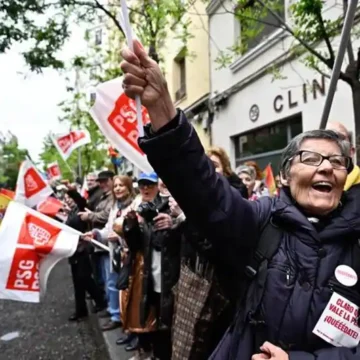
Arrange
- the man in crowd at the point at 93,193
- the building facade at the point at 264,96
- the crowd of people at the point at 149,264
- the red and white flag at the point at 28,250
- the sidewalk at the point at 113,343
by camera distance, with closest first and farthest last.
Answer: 1. the crowd of people at the point at 149,264
2. the red and white flag at the point at 28,250
3. the sidewalk at the point at 113,343
4. the man in crowd at the point at 93,193
5. the building facade at the point at 264,96

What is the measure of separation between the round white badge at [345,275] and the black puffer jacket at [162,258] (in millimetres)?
1968

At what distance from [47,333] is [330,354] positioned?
5.54 meters

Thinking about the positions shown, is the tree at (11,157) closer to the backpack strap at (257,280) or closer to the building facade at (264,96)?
the building facade at (264,96)

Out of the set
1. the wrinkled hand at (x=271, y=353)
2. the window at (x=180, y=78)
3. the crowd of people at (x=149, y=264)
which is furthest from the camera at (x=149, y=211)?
the window at (x=180, y=78)

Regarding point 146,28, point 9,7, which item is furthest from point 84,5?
point 146,28

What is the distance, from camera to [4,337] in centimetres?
654

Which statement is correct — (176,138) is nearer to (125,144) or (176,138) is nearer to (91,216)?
(125,144)

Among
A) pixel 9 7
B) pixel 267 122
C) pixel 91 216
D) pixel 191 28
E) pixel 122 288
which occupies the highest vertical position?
pixel 191 28

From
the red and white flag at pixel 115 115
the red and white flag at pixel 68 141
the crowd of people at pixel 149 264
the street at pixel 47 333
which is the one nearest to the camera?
the crowd of people at pixel 149 264

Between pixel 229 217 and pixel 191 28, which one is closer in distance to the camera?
pixel 229 217

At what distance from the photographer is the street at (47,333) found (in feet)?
18.9

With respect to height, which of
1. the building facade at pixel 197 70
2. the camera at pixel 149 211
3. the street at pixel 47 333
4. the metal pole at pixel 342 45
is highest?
the building facade at pixel 197 70

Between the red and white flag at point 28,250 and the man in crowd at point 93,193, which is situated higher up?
the man in crowd at point 93,193

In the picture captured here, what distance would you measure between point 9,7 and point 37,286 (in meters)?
4.07
